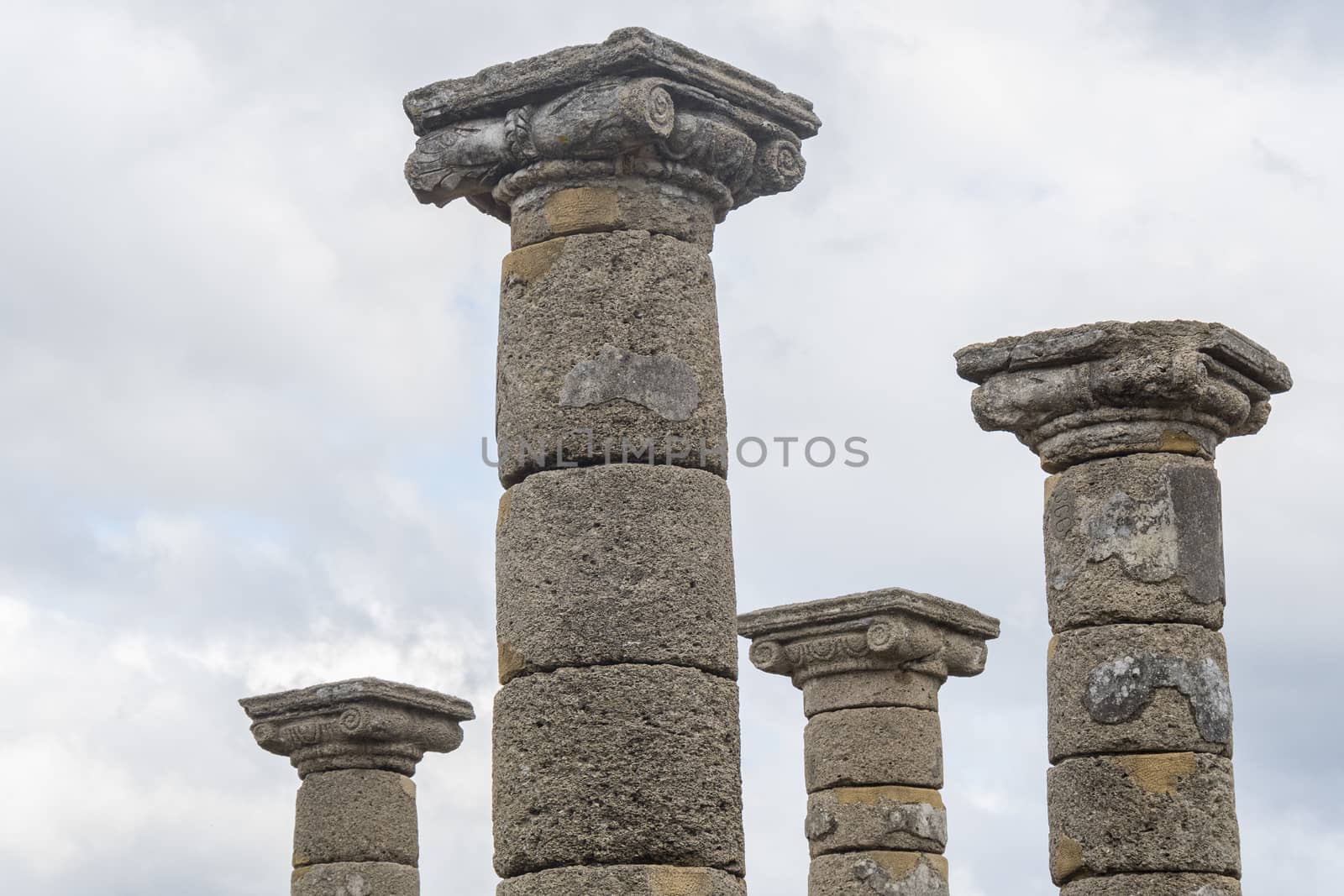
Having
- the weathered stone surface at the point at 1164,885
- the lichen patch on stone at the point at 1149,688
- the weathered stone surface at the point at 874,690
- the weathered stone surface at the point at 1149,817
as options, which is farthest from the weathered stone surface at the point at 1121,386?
the weathered stone surface at the point at 874,690

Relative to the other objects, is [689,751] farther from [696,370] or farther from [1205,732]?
[1205,732]

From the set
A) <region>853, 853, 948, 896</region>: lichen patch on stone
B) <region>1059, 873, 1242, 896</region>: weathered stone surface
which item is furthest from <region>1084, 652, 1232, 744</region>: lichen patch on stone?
<region>853, 853, 948, 896</region>: lichen patch on stone

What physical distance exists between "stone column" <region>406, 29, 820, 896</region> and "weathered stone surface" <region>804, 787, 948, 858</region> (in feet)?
24.7

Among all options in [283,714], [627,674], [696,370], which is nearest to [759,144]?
[696,370]

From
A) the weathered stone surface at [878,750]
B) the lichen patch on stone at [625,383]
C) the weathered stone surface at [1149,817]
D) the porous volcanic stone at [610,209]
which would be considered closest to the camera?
the lichen patch on stone at [625,383]

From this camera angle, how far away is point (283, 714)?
17.6m

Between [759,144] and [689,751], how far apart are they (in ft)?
10.5

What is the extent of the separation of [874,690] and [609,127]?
27.9ft

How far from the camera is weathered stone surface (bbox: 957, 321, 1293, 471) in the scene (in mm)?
12352

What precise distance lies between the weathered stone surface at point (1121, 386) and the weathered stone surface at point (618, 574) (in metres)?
3.84

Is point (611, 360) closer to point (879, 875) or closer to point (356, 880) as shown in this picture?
point (879, 875)

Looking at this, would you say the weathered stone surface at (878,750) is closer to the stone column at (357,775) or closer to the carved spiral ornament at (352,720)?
the stone column at (357,775)

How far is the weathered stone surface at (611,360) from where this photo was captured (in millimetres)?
9469

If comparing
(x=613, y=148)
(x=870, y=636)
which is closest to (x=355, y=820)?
(x=870, y=636)
